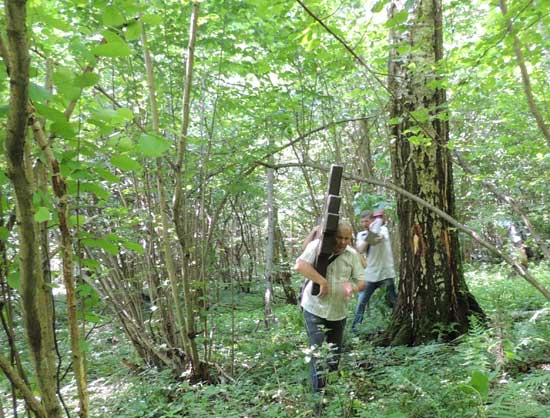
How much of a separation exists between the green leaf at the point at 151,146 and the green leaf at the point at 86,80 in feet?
0.56

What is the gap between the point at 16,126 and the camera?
82 centimetres

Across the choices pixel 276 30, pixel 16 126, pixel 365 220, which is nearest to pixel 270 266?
pixel 365 220

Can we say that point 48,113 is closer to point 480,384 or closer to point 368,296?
point 480,384

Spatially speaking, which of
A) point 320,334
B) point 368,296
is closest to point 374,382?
point 320,334

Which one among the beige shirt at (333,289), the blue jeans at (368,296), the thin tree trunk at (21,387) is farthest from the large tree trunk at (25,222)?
the blue jeans at (368,296)

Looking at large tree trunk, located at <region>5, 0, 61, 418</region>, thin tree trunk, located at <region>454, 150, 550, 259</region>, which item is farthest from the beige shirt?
large tree trunk, located at <region>5, 0, 61, 418</region>

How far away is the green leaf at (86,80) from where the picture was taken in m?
1.02

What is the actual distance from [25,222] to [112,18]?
55 centimetres

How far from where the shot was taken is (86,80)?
3.36 ft

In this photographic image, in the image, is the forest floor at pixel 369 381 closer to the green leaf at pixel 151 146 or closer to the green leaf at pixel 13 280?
the green leaf at pixel 13 280

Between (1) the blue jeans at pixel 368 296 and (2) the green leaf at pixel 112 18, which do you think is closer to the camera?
(2) the green leaf at pixel 112 18

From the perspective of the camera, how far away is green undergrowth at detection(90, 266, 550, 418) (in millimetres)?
2840

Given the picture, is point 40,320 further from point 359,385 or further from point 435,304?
point 435,304

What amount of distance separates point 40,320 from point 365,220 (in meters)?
5.07
